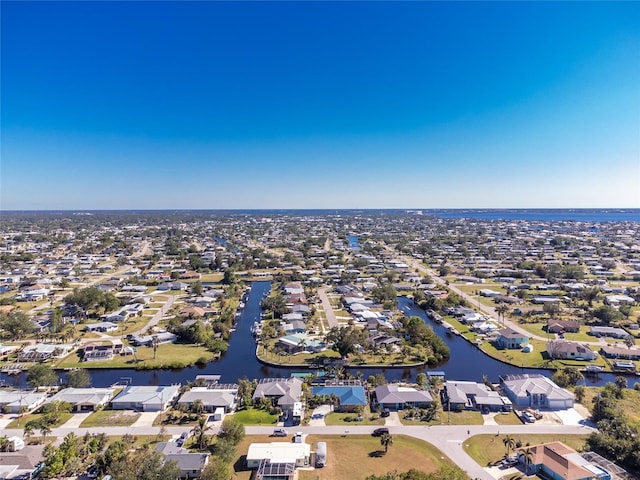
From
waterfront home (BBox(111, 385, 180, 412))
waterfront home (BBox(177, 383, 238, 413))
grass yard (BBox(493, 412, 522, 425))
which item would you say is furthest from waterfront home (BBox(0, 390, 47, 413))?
grass yard (BBox(493, 412, 522, 425))

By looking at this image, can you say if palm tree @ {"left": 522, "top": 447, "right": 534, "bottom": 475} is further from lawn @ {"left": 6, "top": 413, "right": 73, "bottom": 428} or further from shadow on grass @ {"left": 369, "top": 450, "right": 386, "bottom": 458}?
lawn @ {"left": 6, "top": 413, "right": 73, "bottom": 428}

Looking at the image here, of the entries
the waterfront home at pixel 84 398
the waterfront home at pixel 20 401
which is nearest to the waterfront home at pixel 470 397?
the waterfront home at pixel 84 398

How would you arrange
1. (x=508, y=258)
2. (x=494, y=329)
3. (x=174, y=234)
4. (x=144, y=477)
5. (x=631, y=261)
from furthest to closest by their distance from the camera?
(x=174, y=234)
(x=508, y=258)
(x=631, y=261)
(x=494, y=329)
(x=144, y=477)

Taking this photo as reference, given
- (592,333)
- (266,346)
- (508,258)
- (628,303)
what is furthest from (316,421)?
(508,258)

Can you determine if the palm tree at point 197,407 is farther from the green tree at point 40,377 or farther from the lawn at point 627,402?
the lawn at point 627,402

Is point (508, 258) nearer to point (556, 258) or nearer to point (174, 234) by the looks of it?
point (556, 258)

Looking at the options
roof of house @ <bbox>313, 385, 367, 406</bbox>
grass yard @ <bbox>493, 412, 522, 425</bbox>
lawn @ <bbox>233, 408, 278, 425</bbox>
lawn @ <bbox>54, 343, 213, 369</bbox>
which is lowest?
lawn @ <bbox>54, 343, 213, 369</bbox>
